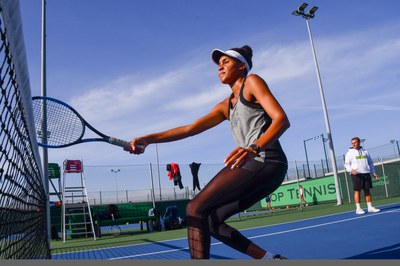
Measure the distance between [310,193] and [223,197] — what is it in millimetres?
18758

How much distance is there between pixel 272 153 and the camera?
2553 millimetres

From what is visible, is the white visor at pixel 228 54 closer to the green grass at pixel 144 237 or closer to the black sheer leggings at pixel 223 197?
the black sheer leggings at pixel 223 197

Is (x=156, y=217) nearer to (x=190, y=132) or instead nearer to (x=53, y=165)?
(x=53, y=165)

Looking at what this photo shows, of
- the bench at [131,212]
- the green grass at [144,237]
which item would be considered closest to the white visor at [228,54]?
the green grass at [144,237]

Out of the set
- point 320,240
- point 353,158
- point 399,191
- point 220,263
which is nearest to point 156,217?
point 353,158

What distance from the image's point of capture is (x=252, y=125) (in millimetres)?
2645

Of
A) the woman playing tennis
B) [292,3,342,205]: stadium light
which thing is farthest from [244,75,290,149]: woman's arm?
[292,3,342,205]: stadium light

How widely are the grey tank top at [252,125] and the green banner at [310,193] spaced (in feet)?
55.0

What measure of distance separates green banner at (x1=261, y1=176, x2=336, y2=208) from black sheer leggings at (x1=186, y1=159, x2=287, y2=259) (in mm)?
16808

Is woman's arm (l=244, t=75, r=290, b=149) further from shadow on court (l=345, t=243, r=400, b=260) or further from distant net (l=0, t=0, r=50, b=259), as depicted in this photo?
shadow on court (l=345, t=243, r=400, b=260)

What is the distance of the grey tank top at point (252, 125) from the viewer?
257cm

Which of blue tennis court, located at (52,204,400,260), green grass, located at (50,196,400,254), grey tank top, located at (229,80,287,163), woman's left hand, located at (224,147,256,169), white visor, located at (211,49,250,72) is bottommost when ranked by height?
green grass, located at (50,196,400,254)

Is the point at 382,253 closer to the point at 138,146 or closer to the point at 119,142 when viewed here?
the point at 138,146

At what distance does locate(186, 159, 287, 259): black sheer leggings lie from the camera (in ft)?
7.97
